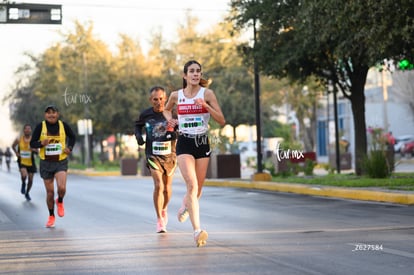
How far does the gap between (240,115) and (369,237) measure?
146ft

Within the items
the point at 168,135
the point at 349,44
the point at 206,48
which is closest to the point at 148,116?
the point at 168,135

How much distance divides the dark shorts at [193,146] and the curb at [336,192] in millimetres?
7653

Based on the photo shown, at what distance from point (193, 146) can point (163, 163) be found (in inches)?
81.8

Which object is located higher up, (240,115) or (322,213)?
(240,115)

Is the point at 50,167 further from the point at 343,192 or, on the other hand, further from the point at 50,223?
the point at 343,192

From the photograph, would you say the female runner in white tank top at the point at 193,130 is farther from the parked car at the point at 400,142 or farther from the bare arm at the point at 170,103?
the parked car at the point at 400,142

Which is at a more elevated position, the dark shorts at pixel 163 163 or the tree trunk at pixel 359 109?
the tree trunk at pixel 359 109

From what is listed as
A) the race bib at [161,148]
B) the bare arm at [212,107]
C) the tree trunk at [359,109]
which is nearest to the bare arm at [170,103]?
the bare arm at [212,107]

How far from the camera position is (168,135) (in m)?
12.1

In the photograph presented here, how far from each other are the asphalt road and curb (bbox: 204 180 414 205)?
1.61ft

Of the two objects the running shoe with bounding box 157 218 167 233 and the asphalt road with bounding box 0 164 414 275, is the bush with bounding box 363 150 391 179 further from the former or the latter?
the running shoe with bounding box 157 218 167 233

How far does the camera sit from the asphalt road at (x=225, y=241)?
8.42m

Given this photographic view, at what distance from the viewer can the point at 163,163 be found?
12086mm

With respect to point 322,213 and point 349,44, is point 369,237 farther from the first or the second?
point 349,44
